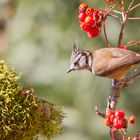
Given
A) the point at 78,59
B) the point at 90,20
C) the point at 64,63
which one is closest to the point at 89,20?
the point at 90,20

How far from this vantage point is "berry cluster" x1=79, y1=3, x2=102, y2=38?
2.37 metres

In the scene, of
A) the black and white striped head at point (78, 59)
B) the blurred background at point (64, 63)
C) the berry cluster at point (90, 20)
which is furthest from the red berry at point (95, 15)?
the blurred background at point (64, 63)

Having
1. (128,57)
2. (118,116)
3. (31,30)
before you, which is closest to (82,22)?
(128,57)

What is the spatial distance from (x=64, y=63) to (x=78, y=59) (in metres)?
2.22

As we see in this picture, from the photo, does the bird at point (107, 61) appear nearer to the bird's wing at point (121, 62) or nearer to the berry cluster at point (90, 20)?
the bird's wing at point (121, 62)

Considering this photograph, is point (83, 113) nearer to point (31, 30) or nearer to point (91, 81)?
point (91, 81)

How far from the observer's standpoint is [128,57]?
101 inches

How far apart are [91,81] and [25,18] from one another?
33.0 inches

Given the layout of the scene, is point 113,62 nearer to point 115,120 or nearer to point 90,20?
point 90,20

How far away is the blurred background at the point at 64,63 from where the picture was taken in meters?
4.66

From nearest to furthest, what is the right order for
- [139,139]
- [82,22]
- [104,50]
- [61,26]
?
[139,139]
[82,22]
[104,50]
[61,26]

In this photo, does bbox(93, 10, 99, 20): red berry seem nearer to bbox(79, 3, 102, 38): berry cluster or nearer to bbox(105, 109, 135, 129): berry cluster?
bbox(79, 3, 102, 38): berry cluster

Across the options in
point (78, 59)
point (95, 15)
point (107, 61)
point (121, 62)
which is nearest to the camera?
point (95, 15)

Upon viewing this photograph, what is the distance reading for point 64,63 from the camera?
479 centimetres
